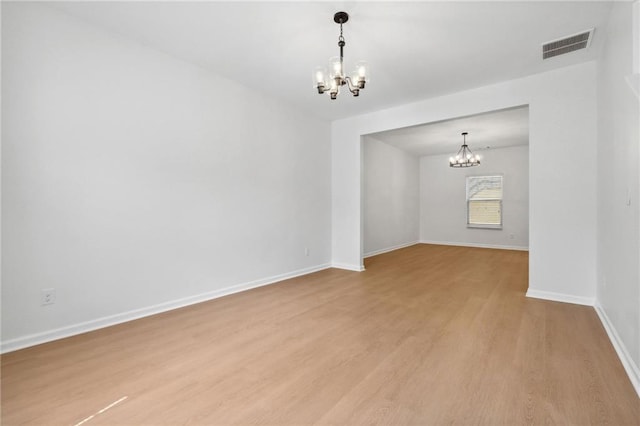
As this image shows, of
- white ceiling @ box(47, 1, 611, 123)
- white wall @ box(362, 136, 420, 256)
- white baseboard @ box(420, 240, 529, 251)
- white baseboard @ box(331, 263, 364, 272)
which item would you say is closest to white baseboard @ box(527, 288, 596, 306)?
Result: white baseboard @ box(331, 263, 364, 272)

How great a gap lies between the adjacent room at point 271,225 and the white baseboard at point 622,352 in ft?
0.08

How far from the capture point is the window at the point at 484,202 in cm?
834

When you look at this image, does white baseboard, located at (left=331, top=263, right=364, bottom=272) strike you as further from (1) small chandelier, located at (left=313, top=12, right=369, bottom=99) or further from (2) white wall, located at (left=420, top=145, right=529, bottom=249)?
(2) white wall, located at (left=420, top=145, right=529, bottom=249)

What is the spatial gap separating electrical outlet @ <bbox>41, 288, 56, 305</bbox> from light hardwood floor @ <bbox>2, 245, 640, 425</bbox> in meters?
0.36

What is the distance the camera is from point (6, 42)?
233 cm

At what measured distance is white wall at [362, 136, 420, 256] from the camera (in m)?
7.17

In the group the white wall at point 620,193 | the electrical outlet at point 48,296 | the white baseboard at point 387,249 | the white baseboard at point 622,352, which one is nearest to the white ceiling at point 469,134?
the white wall at point 620,193

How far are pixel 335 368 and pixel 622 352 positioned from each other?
2156 millimetres

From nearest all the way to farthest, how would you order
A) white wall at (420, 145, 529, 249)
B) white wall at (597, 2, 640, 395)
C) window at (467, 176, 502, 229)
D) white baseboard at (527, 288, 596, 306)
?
white wall at (597, 2, 640, 395) → white baseboard at (527, 288, 596, 306) → white wall at (420, 145, 529, 249) → window at (467, 176, 502, 229)

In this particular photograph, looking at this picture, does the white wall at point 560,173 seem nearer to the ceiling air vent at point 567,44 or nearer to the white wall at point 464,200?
the ceiling air vent at point 567,44

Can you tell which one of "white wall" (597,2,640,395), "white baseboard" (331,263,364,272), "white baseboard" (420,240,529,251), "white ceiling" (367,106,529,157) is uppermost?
"white ceiling" (367,106,529,157)

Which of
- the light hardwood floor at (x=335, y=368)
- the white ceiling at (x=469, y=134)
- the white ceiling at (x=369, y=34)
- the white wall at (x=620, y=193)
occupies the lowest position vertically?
the light hardwood floor at (x=335, y=368)

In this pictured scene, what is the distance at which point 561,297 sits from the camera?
11.7 ft

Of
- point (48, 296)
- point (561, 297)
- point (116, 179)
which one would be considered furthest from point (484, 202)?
point (48, 296)
